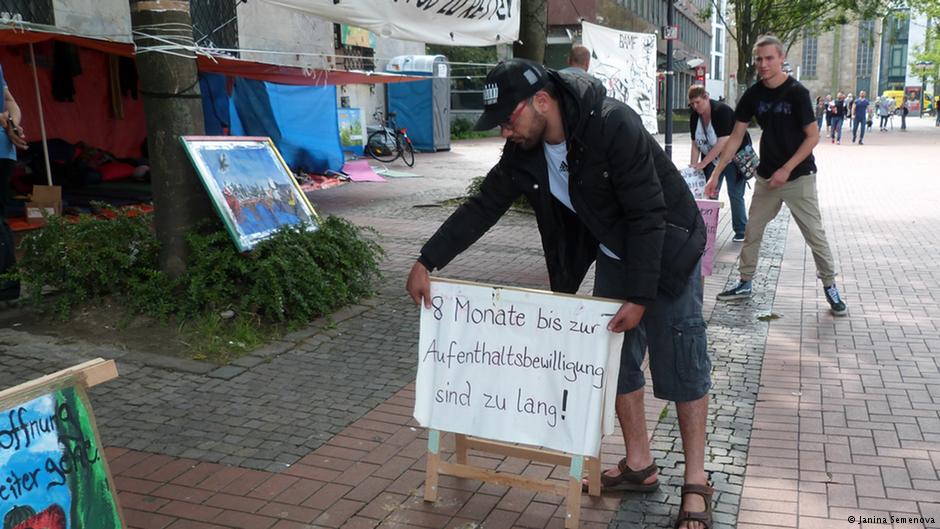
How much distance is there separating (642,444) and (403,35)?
5.38 m

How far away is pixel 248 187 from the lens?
6.38 m

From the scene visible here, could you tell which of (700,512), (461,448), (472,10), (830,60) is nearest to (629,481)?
(700,512)

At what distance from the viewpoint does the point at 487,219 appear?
137 inches

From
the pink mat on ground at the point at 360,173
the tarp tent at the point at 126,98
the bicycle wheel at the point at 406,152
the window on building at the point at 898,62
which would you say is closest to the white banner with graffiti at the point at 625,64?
the tarp tent at the point at 126,98

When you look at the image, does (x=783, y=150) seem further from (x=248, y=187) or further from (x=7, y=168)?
(x=7, y=168)

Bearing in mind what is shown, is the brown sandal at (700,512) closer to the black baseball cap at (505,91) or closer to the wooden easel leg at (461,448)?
the wooden easel leg at (461,448)

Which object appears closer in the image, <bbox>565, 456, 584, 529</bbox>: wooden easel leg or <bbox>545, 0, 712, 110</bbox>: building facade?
<bbox>565, 456, 584, 529</bbox>: wooden easel leg

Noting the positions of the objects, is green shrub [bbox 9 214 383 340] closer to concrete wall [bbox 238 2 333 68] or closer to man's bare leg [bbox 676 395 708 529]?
man's bare leg [bbox 676 395 708 529]

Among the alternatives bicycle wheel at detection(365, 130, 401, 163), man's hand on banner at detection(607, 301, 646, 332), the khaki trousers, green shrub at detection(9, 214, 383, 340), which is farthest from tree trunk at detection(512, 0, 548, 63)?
bicycle wheel at detection(365, 130, 401, 163)

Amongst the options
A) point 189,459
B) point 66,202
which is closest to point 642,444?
point 189,459

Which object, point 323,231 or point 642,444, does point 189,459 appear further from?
point 323,231

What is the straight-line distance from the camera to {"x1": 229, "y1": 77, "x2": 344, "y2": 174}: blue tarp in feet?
43.2

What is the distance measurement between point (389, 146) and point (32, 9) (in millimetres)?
11783

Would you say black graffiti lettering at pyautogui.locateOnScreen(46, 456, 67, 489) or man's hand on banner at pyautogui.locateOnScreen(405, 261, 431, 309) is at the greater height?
man's hand on banner at pyautogui.locateOnScreen(405, 261, 431, 309)
